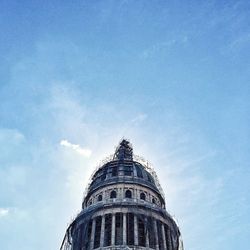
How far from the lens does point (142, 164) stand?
72.0m

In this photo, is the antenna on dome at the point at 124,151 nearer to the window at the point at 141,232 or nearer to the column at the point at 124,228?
the column at the point at 124,228

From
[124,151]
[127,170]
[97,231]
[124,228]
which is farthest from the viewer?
[124,151]

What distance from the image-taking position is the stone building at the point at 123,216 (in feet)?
178

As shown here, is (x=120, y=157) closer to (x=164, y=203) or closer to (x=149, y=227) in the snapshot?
(x=164, y=203)

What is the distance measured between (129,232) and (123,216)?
241cm

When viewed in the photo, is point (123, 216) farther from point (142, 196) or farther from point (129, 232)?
point (142, 196)

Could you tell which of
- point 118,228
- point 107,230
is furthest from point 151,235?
point 107,230

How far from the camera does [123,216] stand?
185 ft

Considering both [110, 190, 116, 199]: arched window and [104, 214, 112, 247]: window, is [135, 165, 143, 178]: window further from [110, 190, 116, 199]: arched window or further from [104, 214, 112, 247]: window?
[104, 214, 112, 247]: window

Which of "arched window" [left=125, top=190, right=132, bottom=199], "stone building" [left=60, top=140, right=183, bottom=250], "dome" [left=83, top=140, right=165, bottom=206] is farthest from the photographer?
"dome" [left=83, top=140, right=165, bottom=206]

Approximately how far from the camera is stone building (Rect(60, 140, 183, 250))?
54188mm

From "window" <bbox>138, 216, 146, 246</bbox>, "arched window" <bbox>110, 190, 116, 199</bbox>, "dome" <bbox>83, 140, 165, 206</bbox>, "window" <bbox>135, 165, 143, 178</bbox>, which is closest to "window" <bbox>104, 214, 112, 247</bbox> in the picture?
"window" <bbox>138, 216, 146, 246</bbox>

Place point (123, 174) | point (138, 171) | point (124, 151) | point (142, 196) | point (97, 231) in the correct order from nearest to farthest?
point (97, 231)
point (142, 196)
point (123, 174)
point (138, 171)
point (124, 151)

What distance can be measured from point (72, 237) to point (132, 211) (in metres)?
8.39
